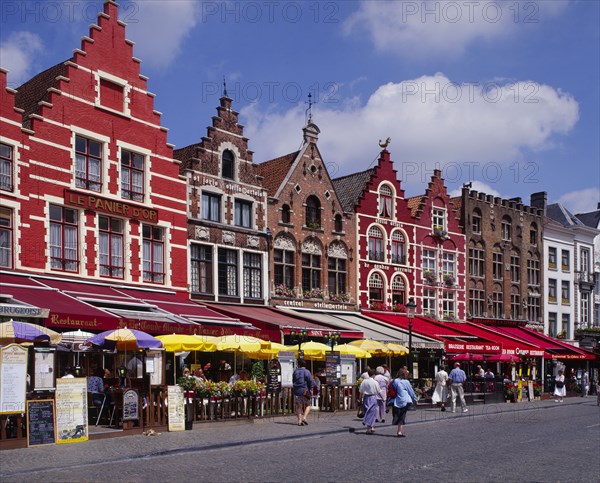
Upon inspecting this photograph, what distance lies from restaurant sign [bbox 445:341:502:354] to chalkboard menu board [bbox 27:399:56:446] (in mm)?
22850

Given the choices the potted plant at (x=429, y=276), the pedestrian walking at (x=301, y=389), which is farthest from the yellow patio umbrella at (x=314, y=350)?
the potted plant at (x=429, y=276)

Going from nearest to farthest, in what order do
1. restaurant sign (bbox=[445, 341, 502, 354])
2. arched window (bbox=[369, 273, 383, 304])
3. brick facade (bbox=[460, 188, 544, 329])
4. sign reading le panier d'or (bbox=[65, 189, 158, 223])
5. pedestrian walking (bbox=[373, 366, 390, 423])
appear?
pedestrian walking (bbox=[373, 366, 390, 423]) → sign reading le panier d'or (bbox=[65, 189, 158, 223]) → restaurant sign (bbox=[445, 341, 502, 354]) → arched window (bbox=[369, 273, 383, 304]) → brick facade (bbox=[460, 188, 544, 329])

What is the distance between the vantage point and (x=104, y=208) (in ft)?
95.4

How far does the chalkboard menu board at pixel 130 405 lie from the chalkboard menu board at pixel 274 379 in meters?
5.48

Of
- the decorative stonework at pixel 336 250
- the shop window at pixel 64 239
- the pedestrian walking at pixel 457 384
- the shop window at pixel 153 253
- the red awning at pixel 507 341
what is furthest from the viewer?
the red awning at pixel 507 341

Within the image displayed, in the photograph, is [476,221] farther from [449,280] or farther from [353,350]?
[353,350]

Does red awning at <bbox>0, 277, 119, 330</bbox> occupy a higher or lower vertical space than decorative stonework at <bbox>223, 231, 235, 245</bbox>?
lower

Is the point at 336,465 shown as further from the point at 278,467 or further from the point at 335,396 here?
the point at 335,396

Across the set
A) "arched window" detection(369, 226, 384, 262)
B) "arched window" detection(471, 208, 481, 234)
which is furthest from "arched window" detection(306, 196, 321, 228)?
"arched window" detection(471, 208, 481, 234)

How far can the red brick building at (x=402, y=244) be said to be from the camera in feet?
137

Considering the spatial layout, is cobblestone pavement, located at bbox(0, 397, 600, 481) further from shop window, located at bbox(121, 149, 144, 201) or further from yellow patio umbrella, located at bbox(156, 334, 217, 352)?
shop window, located at bbox(121, 149, 144, 201)

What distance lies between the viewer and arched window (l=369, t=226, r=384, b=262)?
42.0 m

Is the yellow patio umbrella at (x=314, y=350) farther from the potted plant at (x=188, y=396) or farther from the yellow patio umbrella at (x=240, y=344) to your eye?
the potted plant at (x=188, y=396)

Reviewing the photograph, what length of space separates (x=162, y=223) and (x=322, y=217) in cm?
976
